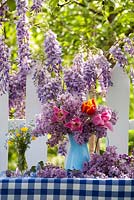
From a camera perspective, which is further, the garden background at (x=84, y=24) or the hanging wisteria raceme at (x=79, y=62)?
the garden background at (x=84, y=24)

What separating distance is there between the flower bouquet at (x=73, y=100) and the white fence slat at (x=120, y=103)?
0.21ft

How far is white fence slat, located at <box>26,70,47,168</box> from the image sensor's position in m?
3.20

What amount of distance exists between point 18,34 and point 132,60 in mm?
598

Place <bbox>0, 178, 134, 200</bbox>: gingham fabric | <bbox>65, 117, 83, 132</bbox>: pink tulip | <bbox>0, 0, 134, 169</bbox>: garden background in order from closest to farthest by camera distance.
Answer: <bbox>0, 178, 134, 200</bbox>: gingham fabric < <bbox>65, 117, 83, 132</bbox>: pink tulip < <bbox>0, 0, 134, 169</bbox>: garden background

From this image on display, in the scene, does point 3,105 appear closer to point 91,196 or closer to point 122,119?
point 122,119

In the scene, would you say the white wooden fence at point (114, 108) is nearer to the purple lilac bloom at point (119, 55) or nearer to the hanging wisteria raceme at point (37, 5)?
the purple lilac bloom at point (119, 55)

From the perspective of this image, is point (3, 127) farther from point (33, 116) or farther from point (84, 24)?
point (84, 24)

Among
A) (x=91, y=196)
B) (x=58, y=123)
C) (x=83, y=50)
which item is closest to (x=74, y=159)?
(x=58, y=123)

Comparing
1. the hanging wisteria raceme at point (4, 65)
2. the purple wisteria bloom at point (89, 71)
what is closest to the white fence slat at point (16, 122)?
the hanging wisteria raceme at point (4, 65)

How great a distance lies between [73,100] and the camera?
2.64 m

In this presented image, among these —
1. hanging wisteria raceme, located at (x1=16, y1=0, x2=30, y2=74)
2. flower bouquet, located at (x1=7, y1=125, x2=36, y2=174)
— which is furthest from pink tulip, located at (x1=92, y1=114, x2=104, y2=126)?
hanging wisteria raceme, located at (x1=16, y1=0, x2=30, y2=74)

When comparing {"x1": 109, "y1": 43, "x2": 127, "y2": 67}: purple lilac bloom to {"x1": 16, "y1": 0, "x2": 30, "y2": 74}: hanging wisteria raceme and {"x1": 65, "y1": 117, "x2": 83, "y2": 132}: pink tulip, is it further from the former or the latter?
{"x1": 65, "y1": 117, "x2": 83, "y2": 132}: pink tulip

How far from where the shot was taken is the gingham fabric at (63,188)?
5.67 ft

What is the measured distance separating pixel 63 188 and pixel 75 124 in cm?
85
